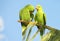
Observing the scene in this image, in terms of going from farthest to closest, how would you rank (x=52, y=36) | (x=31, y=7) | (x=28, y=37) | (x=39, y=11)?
(x=39, y=11) < (x=31, y=7) < (x=52, y=36) < (x=28, y=37)

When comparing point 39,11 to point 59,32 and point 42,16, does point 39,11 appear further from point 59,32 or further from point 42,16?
point 59,32

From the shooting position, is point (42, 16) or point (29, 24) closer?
point (29, 24)

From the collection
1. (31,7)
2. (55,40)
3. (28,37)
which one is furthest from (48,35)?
(31,7)

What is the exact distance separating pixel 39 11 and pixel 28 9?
0.95 metres

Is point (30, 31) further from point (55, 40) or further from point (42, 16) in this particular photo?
point (42, 16)

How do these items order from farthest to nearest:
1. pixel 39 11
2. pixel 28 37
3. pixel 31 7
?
1. pixel 39 11
2. pixel 31 7
3. pixel 28 37

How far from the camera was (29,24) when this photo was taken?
1.83 metres

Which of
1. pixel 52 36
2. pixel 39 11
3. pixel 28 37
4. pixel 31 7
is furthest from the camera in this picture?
pixel 39 11

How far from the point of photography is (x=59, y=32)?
1.78 m

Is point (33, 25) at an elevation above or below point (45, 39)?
above

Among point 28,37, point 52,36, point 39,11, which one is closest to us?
point 28,37

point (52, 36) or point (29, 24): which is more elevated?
point (29, 24)

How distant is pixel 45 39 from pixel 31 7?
117cm

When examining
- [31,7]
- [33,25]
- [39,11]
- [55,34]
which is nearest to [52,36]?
[55,34]
